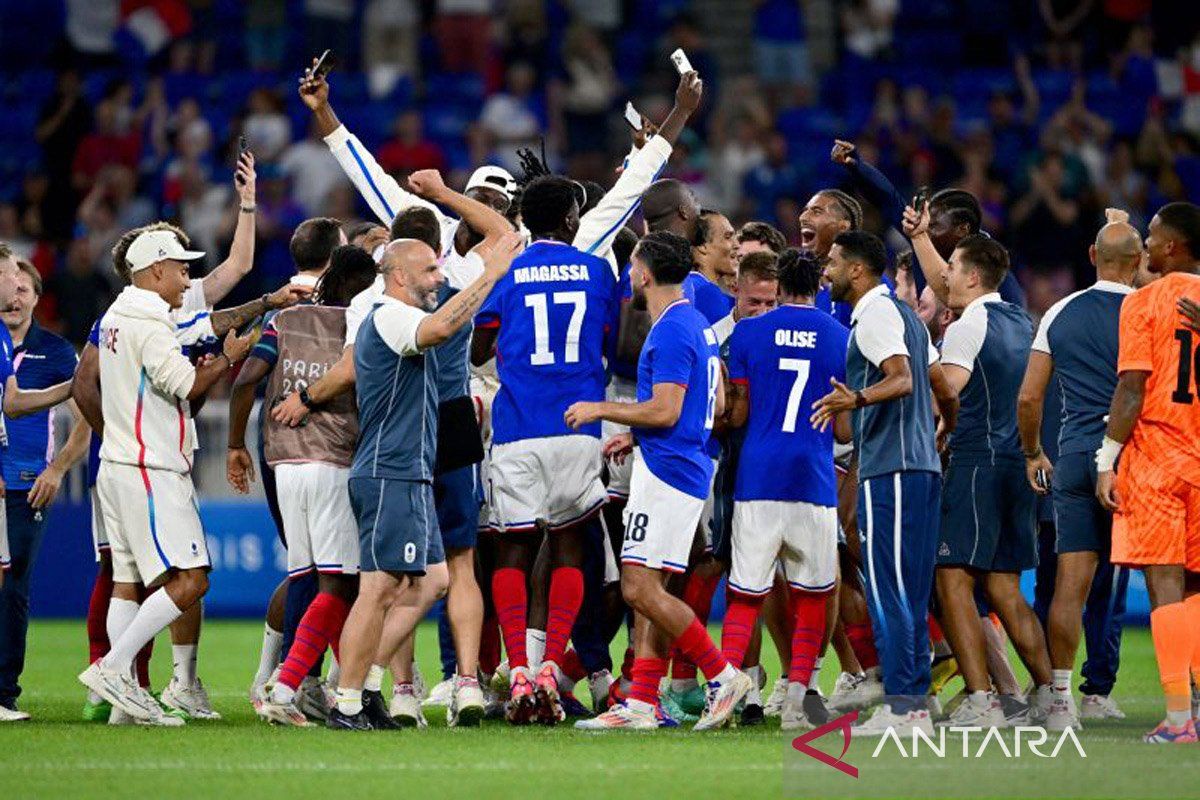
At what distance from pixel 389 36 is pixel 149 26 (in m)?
2.78

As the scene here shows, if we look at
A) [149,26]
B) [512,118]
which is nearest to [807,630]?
[512,118]

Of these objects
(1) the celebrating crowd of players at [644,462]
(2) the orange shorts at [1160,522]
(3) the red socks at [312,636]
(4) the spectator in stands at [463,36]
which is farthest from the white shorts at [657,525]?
(4) the spectator in stands at [463,36]

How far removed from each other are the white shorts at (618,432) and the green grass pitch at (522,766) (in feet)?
4.80

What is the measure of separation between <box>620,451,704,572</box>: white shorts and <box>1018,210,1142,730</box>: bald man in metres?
1.78

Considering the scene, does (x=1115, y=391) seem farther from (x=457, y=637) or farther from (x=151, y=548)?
(x=151, y=548)

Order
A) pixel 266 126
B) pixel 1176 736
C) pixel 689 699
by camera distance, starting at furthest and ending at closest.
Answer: pixel 266 126
pixel 689 699
pixel 1176 736

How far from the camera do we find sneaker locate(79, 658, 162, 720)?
9828mm

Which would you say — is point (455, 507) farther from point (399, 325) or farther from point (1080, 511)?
point (1080, 511)

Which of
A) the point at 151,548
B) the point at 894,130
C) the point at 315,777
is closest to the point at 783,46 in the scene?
the point at 894,130

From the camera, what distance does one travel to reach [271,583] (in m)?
18.0

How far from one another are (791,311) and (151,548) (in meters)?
3.44

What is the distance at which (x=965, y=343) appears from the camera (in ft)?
33.9

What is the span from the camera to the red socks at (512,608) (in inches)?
405

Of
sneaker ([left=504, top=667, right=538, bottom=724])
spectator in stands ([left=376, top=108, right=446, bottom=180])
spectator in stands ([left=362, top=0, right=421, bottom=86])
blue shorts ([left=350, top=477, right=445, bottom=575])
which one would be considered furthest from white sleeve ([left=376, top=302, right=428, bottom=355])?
spectator in stands ([left=362, top=0, right=421, bottom=86])
